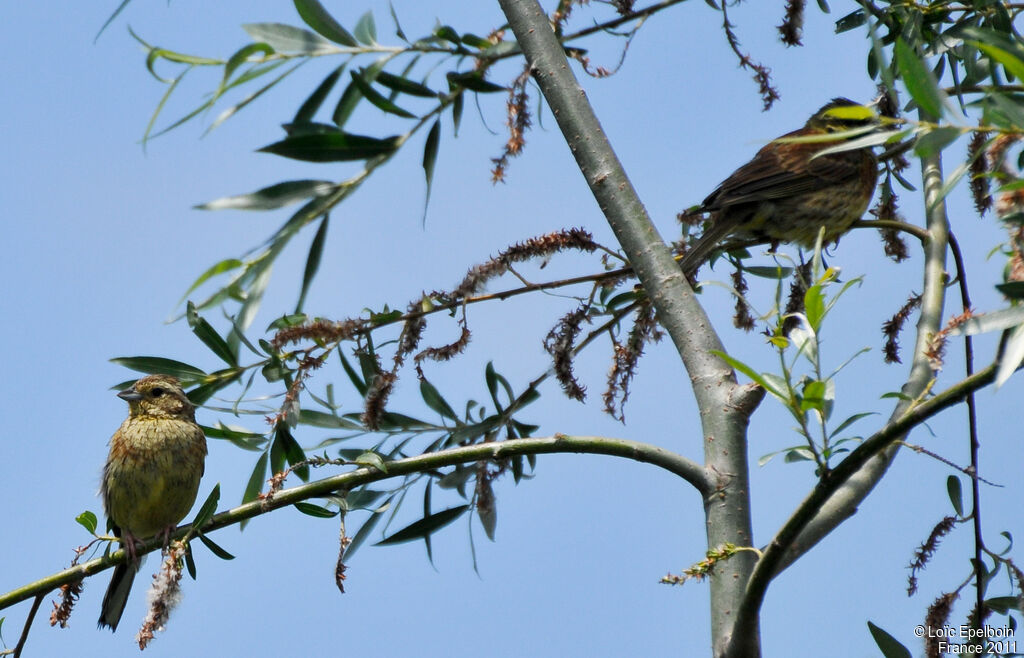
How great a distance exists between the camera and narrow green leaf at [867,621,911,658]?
2693 millimetres

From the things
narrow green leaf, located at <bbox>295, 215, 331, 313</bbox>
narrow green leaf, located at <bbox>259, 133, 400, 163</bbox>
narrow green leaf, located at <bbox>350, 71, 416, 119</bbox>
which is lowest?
narrow green leaf, located at <bbox>295, 215, 331, 313</bbox>

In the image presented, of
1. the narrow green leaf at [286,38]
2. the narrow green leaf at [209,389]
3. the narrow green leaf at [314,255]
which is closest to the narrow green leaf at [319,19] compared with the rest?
the narrow green leaf at [286,38]

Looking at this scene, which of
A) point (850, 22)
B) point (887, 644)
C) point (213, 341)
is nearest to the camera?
point (887, 644)

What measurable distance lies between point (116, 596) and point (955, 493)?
3.45m

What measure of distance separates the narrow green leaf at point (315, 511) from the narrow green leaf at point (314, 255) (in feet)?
1.87

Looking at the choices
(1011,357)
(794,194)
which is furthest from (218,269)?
(794,194)

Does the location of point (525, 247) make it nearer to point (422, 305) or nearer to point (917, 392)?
point (422, 305)

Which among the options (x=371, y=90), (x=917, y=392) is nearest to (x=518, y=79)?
(x=371, y=90)

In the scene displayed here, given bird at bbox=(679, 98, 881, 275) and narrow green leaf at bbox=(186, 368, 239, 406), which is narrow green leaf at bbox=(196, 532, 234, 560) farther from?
bird at bbox=(679, 98, 881, 275)

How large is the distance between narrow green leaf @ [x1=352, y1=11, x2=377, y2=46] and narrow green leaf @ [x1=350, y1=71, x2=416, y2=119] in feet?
0.38

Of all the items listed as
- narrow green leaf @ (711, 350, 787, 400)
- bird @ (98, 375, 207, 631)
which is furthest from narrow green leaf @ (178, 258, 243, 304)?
bird @ (98, 375, 207, 631)

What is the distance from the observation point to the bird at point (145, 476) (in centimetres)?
467

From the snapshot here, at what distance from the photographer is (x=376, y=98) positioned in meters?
2.86

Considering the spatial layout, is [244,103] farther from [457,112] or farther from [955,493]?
[955,493]
